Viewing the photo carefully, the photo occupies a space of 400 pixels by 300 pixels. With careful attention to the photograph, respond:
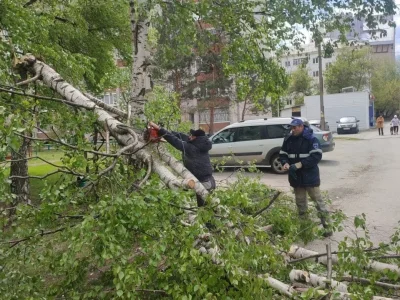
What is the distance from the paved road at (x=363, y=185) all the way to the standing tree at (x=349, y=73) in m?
35.7

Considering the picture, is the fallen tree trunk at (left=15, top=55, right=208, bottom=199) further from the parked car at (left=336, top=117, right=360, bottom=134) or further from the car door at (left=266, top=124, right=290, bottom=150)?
the parked car at (left=336, top=117, right=360, bottom=134)

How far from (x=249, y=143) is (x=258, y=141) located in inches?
12.2

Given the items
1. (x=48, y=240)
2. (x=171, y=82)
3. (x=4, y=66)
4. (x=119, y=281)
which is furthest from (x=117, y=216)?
(x=171, y=82)

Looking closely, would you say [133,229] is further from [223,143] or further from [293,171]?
[223,143]

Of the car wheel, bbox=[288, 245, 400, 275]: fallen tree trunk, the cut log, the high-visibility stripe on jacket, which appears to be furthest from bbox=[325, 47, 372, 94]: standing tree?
the cut log

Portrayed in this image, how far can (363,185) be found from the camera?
10.6 m

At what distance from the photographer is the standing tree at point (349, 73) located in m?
51.2

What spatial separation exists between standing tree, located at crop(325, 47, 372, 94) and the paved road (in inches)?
1406

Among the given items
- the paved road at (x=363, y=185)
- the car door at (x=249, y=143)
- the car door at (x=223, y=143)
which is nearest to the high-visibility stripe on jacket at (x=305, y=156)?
the paved road at (x=363, y=185)

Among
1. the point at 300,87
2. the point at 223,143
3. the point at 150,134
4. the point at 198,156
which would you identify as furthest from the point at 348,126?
the point at 150,134

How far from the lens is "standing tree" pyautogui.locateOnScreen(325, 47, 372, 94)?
51219 mm

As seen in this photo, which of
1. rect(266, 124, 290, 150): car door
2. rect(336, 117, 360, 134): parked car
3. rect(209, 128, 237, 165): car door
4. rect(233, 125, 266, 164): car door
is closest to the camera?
rect(266, 124, 290, 150): car door

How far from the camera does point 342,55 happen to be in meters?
49.8

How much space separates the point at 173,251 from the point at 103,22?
10198mm
